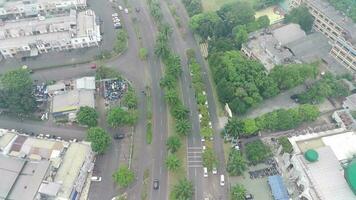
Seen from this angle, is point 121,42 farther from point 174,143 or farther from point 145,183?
point 145,183

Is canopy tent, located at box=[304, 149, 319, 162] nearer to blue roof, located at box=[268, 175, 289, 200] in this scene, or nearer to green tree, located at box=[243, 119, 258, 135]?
blue roof, located at box=[268, 175, 289, 200]

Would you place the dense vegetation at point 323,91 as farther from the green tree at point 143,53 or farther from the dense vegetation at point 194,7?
the green tree at point 143,53

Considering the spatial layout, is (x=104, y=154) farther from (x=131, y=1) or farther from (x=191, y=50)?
(x=131, y=1)

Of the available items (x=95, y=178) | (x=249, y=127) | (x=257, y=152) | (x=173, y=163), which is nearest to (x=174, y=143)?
(x=173, y=163)

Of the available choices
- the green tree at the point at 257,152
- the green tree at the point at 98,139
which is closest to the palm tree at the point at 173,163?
the green tree at the point at 98,139

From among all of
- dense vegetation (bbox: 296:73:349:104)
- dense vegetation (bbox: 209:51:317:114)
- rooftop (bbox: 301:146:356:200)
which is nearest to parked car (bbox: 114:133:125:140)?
dense vegetation (bbox: 209:51:317:114)

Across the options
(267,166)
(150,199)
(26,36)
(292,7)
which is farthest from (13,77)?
(292,7)
